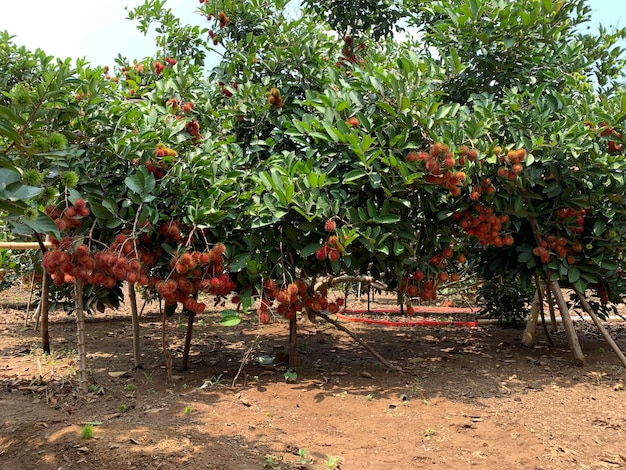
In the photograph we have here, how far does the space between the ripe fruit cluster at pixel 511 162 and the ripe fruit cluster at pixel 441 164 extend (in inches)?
13.6

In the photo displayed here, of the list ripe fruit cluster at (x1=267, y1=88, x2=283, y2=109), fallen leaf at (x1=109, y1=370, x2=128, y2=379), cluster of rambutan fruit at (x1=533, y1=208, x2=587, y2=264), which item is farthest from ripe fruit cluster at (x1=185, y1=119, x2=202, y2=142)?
cluster of rambutan fruit at (x1=533, y1=208, x2=587, y2=264)

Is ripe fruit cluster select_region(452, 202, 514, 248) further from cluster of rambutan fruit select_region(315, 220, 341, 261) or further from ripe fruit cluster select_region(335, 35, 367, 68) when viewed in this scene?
ripe fruit cluster select_region(335, 35, 367, 68)

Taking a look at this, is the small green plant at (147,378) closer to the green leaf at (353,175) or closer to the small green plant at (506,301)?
the green leaf at (353,175)

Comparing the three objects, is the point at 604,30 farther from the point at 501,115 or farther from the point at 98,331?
the point at 98,331

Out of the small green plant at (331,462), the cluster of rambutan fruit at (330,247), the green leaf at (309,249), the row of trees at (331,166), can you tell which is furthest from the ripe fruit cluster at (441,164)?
the small green plant at (331,462)

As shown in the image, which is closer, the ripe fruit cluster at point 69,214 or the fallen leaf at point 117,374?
the ripe fruit cluster at point 69,214

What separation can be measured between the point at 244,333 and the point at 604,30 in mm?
4656

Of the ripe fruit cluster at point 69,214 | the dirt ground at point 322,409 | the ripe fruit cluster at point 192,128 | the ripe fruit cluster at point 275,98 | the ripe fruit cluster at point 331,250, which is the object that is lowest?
the dirt ground at point 322,409

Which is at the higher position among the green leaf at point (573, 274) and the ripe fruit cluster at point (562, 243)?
the ripe fruit cluster at point (562, 243)

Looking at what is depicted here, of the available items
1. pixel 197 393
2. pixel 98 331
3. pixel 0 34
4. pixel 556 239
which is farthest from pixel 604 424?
pixel 98 331

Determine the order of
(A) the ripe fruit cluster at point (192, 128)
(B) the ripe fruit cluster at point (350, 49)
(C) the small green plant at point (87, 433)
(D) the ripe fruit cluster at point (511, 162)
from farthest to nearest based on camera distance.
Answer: (B) the ripe fruit cluster at point (350, 49) → (A) the ripe fruit cluster at point (192, 128) → (D) the ripe fruit cluster at point (511, 162) → (C) the small green plant at point (87, 433)

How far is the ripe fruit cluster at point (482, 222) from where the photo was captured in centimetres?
368

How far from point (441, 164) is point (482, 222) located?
0.66 m

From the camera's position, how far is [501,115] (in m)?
3.66
